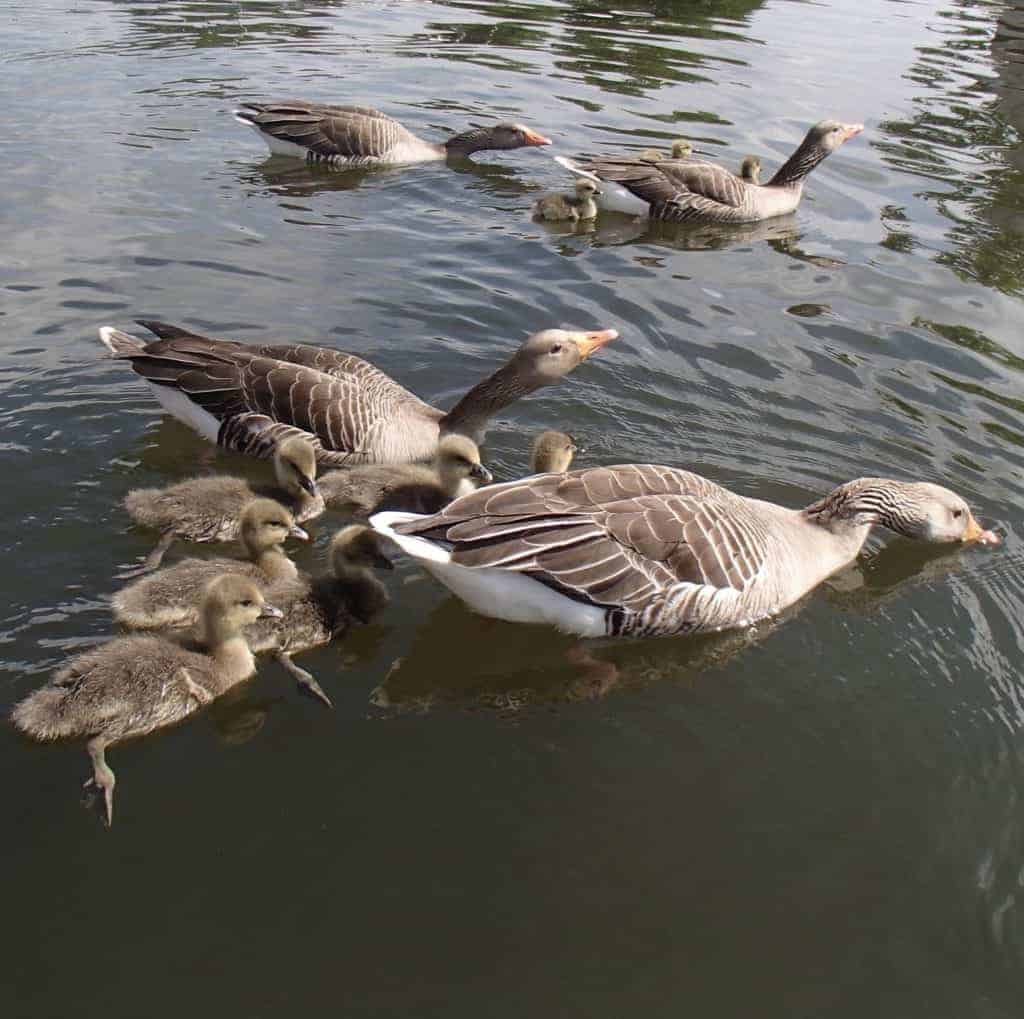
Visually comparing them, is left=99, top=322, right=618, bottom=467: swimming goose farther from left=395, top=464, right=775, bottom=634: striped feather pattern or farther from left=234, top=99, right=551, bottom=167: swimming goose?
left=234, top=99, right=551, bottom=167: swimming goose

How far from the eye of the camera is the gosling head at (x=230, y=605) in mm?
5582

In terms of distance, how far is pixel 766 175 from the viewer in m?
15.5

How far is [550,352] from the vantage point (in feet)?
26.1

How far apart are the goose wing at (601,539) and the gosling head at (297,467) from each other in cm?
131

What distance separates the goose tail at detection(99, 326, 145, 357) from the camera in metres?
8.34

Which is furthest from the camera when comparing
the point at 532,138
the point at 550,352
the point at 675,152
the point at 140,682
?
the point at 532,138

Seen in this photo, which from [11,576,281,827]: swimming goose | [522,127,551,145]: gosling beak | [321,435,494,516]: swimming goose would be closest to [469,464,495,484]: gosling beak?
[321,435,494,516]: swimming goose

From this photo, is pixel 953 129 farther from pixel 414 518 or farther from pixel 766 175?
pixel 414 518

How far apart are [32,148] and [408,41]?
9736 mm

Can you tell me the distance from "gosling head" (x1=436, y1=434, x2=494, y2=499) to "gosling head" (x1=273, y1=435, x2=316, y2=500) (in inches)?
35.0

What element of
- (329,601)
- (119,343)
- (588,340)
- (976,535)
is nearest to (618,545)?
(329,601)

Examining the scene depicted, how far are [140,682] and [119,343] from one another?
4.07 meters

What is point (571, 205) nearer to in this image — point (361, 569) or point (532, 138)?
point (532, 138)

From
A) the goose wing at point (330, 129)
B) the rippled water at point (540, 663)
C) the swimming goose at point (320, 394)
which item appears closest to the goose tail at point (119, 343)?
the swimming goose at point (320, 394)
